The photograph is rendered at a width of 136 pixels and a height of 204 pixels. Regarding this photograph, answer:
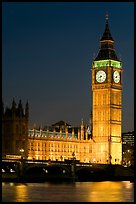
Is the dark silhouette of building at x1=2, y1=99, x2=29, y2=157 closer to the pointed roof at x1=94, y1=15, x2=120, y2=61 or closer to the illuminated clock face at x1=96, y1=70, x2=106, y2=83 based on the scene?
the illuminated clock face at x1=96, y1=70, x2=106, y2=83

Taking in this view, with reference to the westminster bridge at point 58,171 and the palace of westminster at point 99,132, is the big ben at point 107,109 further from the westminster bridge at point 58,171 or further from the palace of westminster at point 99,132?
the westminster bridge at point 58,171

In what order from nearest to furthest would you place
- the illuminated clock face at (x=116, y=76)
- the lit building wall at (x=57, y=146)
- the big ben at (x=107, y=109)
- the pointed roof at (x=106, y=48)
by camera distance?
the lit building wall at (x=57, y=146), the big ben at (x=107, y=109), the illuminated clock face at (x=116, y=76), the pointed roof at (x=106, y=48)

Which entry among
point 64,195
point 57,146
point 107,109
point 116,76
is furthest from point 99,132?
point 64,195

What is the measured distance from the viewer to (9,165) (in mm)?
75125

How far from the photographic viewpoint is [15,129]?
87.5 m

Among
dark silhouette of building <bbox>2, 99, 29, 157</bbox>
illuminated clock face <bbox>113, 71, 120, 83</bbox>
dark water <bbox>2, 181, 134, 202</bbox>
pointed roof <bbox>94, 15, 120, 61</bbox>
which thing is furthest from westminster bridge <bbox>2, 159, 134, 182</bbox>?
dark water <bbox>2, 181, 134, 202</bbox>

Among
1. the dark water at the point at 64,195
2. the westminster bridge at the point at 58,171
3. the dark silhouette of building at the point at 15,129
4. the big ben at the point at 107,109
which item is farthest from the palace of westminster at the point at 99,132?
the dark water at the point at 64,195

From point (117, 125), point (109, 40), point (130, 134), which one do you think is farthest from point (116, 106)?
point (130, 134)

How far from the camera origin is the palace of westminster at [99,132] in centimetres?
9556

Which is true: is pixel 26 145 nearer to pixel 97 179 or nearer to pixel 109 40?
pixel 97 179

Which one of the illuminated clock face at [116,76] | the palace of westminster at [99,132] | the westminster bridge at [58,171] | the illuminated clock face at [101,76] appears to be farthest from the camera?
the illuminated clock face at [116,76]

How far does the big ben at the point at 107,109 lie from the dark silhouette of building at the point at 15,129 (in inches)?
534

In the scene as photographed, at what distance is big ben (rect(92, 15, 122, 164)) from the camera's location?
317ft

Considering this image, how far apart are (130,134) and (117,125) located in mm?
65031
